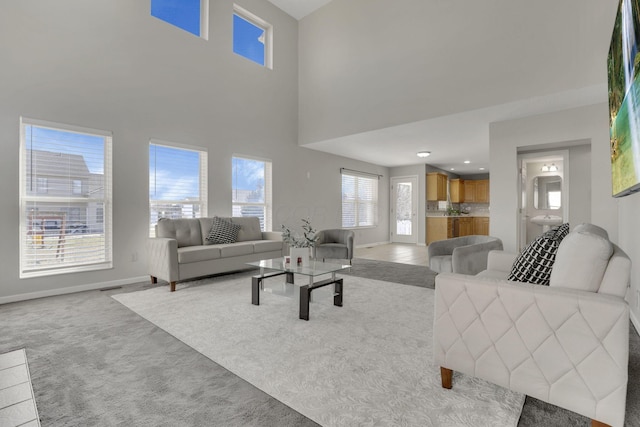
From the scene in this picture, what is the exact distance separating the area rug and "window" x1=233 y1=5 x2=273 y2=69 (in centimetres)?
466

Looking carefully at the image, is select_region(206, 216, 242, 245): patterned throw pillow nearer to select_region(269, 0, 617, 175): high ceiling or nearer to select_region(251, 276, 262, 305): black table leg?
select_region(251, 276, 262, 305): black table leg

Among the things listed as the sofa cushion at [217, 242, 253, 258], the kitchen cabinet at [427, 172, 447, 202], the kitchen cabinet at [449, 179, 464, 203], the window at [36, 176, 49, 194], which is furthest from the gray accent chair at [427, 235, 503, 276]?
the kitchen cabinet at [449, 179, 464, 203]

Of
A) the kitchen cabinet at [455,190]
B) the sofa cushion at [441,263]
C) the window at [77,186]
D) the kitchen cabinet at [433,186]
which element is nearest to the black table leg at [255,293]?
the sofa cushion at [441,263]

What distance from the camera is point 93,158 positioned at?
400 centimetres

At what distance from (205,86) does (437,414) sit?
5393mm

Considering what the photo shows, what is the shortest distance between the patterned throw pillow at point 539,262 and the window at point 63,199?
15.3 feet

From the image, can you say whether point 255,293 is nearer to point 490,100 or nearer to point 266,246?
point 266,246

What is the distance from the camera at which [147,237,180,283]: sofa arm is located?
3768mm

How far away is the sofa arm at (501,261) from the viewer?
2730mm

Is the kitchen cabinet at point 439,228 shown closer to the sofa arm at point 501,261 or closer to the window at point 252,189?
the window at point 252,189

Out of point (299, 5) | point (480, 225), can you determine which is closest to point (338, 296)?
point (299, 5)

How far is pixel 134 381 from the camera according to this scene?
179 centimetres

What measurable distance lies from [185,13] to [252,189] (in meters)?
3.10

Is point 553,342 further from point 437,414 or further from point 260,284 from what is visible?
point 260,284
